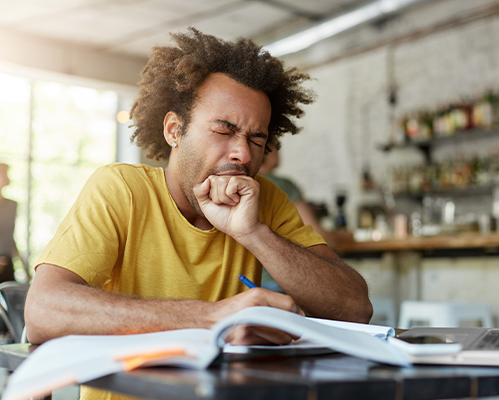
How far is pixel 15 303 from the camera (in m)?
1.67

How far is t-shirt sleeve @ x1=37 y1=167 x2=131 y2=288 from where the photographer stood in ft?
3.54

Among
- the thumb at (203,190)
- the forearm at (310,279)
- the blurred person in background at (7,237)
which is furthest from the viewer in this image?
the blurred person in background at (7,237)

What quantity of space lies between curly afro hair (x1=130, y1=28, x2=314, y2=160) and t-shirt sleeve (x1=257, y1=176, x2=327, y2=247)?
0.23 metres

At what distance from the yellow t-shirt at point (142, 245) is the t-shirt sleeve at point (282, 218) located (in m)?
0.15

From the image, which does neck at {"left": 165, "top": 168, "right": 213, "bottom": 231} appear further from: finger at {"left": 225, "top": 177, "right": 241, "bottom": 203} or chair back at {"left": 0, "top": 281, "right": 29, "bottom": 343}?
chair back at {"left": 0, "top": 281, "right": 29, "bottom": 343}

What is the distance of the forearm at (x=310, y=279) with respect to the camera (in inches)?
50.0

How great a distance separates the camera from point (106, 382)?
59 centimetres

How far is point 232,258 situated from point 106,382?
33.9 inches

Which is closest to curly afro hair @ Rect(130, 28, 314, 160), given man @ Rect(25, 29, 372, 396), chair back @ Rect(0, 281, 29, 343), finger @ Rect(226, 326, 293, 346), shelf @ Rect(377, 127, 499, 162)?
man @ Rect(25, 29, 372, 396)

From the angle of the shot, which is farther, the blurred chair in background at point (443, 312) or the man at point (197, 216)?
the blurred chair in background at point (443, 312)

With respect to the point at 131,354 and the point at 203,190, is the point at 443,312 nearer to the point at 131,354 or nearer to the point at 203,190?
the point at 203,190

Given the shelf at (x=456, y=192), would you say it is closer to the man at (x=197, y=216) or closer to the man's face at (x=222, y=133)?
the man at (x=197, y=216)

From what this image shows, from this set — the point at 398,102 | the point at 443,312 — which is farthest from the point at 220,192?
the point at 398,102

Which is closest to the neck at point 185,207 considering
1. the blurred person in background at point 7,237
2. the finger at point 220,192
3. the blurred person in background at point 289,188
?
the finger at point 220,192
